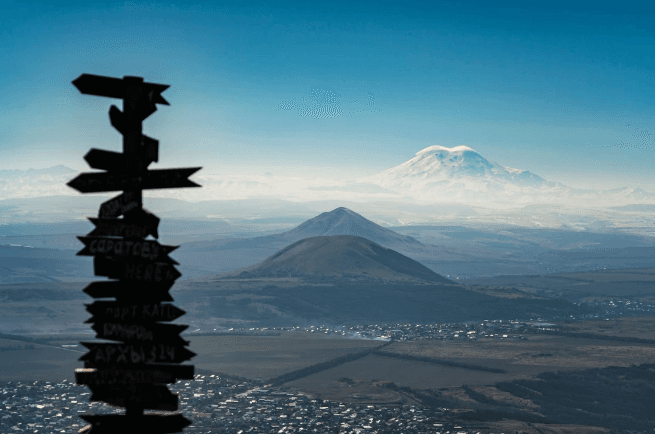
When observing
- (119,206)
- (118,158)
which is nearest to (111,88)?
(118,158)

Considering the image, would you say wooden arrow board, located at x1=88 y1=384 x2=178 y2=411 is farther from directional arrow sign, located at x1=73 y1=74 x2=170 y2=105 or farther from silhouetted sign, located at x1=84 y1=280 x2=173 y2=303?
directional arrow sign, located at x1=73 y1=74 x2=170 y2=105

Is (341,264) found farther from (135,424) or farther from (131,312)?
(131,312)

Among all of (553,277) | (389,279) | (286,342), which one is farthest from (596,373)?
(553,277)

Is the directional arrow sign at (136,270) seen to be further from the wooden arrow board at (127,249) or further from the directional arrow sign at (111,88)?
the directional arrow sign at (111,88)

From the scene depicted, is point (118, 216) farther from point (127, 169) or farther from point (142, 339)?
point (142, 339)

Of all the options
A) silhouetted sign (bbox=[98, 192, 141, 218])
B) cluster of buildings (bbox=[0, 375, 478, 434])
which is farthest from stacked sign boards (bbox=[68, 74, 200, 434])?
cluster of buildings (bbox=[0, 375, 478, 434])
